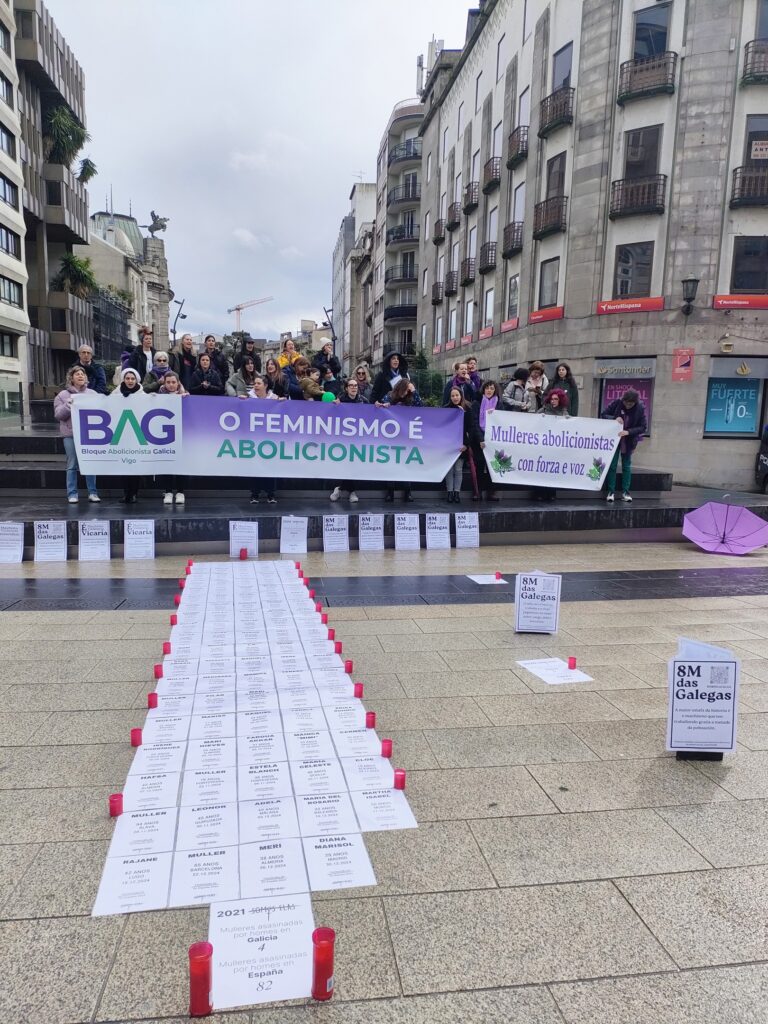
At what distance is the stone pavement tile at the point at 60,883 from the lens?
2.38 metres

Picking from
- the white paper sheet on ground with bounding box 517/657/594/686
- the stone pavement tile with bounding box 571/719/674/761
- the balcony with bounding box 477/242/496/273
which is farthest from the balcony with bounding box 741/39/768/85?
the stone pavement tile with bounding box 571/719/674/761

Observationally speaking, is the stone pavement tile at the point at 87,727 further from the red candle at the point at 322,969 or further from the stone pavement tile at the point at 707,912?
the stone pavement tile at the point at 707,912

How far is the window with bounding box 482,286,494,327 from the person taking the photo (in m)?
30.0

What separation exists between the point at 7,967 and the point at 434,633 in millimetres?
3897

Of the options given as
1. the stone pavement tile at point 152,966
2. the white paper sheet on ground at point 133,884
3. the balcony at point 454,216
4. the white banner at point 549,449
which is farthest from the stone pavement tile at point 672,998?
the balcony at point 454,216

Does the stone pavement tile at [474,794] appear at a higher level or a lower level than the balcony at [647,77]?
lower

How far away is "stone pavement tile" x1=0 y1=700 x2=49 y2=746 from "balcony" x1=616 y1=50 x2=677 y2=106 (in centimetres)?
2226

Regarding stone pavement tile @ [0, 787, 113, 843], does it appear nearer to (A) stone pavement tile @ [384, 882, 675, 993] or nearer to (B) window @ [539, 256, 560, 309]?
Answer: (A) stone pavement tile @ [384, 882, 675, 993]

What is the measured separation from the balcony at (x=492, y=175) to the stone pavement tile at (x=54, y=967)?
30649 mm

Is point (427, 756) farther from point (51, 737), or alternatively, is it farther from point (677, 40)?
point (677, 40)

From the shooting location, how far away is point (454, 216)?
35812 mm

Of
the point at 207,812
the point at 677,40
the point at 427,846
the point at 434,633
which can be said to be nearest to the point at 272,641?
the point at 434,633

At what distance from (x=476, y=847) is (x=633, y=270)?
21.0 meters

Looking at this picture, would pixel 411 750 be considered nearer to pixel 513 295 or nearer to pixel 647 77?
pixel 647 77
